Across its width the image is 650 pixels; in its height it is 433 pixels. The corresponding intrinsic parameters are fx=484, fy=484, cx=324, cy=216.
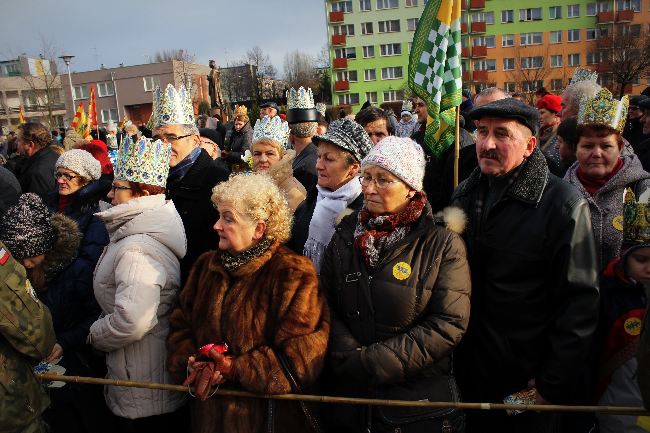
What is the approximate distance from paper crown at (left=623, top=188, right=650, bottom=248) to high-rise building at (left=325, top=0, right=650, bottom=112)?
200ft

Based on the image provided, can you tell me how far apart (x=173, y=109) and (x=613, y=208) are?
3.92 m

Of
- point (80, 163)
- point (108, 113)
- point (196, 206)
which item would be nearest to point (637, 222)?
point (196, 206)

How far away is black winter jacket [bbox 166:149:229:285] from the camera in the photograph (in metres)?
4.36

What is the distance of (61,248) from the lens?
3.67 metres

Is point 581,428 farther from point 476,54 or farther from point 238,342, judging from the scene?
point 476,54

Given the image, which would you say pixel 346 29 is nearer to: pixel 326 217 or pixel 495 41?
pixel 495 41

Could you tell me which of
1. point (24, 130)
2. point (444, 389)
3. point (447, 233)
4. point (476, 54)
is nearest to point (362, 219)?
point (447, 233)

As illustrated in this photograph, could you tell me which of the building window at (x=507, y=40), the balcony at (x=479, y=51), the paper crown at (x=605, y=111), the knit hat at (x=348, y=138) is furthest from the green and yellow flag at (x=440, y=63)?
the building window at (x=507, y=40)

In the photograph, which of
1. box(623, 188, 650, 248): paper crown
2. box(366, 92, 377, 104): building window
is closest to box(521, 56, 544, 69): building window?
box(366, 92, 377, 104): building window

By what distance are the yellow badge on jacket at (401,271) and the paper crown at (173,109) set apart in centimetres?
301

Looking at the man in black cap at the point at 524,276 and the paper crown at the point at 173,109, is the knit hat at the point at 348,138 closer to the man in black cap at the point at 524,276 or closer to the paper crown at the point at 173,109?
the man in black cap at the point at 524,276

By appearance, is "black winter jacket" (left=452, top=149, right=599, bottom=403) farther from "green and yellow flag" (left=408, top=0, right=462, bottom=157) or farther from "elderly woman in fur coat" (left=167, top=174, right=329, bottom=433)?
"green and yellow flag" (left=408, top=0, right=462, bottom=157)

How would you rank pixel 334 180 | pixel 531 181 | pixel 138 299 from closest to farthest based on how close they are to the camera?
pixel 531 181 → pixel 138 299 → pixel 334 180

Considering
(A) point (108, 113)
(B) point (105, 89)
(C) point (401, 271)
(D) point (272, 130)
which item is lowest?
(C) point (401, 271)
